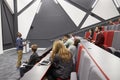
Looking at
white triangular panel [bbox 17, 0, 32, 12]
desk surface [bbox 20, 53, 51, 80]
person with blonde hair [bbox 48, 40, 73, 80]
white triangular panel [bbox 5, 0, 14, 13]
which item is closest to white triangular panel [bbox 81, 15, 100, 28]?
white triangular panel [bbox 17, 0, 32, 12]

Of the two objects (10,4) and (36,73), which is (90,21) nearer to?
(10,4)

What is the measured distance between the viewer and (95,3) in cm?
1108

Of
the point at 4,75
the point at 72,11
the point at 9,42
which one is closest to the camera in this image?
the point at 4,75

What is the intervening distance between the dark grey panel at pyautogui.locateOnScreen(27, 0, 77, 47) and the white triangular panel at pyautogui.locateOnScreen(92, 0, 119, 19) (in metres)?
1.64

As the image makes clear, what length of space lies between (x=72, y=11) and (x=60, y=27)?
47.3 inches

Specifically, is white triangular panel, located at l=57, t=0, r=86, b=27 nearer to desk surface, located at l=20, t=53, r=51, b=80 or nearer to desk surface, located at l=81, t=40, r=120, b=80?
desk surface, located at l=20, t=53, r=51, b=80

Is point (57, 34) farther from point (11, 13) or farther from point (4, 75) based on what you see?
point (4, 75)

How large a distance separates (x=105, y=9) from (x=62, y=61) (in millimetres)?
8548

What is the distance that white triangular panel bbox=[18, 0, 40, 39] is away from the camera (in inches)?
451

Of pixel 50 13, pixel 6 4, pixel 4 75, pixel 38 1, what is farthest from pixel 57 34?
pixel 4 75

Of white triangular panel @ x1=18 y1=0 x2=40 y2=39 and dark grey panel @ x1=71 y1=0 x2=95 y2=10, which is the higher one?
dark grey panel @ x1=71 y1=0 x2=95 y2=10

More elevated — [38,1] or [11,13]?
[38,1]

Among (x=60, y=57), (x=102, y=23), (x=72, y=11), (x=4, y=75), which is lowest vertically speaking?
(x=4, y=75)

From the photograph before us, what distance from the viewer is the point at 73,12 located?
1138cm
